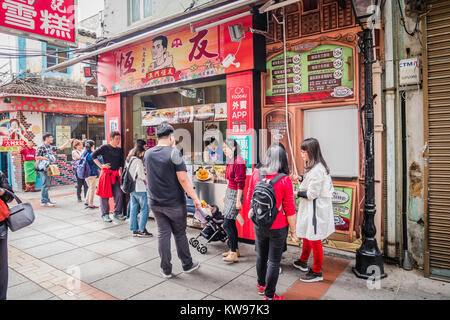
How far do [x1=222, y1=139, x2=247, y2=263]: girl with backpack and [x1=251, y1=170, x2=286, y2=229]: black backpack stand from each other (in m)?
1.37

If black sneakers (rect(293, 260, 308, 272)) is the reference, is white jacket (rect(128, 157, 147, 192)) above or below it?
above

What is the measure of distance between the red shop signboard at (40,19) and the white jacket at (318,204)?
6068 millimetres

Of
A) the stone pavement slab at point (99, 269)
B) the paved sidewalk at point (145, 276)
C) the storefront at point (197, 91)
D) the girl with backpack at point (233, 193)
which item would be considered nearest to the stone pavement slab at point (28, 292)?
the paved sidewalk at point (145, 276)

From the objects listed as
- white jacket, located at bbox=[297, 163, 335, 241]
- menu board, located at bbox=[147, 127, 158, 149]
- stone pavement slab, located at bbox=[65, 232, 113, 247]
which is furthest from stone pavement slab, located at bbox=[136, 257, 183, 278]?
menu board, located at bbox=[147, 127, 158, 149]

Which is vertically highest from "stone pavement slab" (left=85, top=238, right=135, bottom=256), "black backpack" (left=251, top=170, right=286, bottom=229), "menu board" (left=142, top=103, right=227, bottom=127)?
"menu board" (left=142, top=103, right=227, bottom=127)

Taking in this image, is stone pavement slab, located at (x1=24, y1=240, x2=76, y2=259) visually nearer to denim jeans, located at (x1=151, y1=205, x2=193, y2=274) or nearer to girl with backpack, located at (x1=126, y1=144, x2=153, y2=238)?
girl with backpack, located at (x1=126, y1=144, x2=153, y2=238)

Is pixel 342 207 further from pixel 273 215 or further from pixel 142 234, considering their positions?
pixel 142 234

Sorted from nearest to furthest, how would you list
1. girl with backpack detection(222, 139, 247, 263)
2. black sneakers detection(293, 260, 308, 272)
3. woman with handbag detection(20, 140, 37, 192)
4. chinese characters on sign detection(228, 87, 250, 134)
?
black sneakers detection(293, 260, 308, 272)
girl with backpack detection(222, 139, 247, 263)
chinese characters on sign detection(228, 87, 250, 134)
woman with handbag detection(20, 140, 37, 192)

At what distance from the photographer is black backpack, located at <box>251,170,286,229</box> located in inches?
133

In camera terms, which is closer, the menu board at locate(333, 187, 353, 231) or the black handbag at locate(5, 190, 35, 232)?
the black handbag at locate(5, 190, 35, 232)

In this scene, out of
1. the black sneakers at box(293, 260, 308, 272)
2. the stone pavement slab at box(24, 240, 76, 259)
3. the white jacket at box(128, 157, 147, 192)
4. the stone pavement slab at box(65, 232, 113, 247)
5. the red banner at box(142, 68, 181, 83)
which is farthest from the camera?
the red banner at box(142, 68, 181, 83)

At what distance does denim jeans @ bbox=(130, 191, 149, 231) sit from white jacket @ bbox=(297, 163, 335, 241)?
356 centimetres

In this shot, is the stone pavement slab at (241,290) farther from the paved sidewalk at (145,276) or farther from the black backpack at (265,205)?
the black backpack at (265,205)
